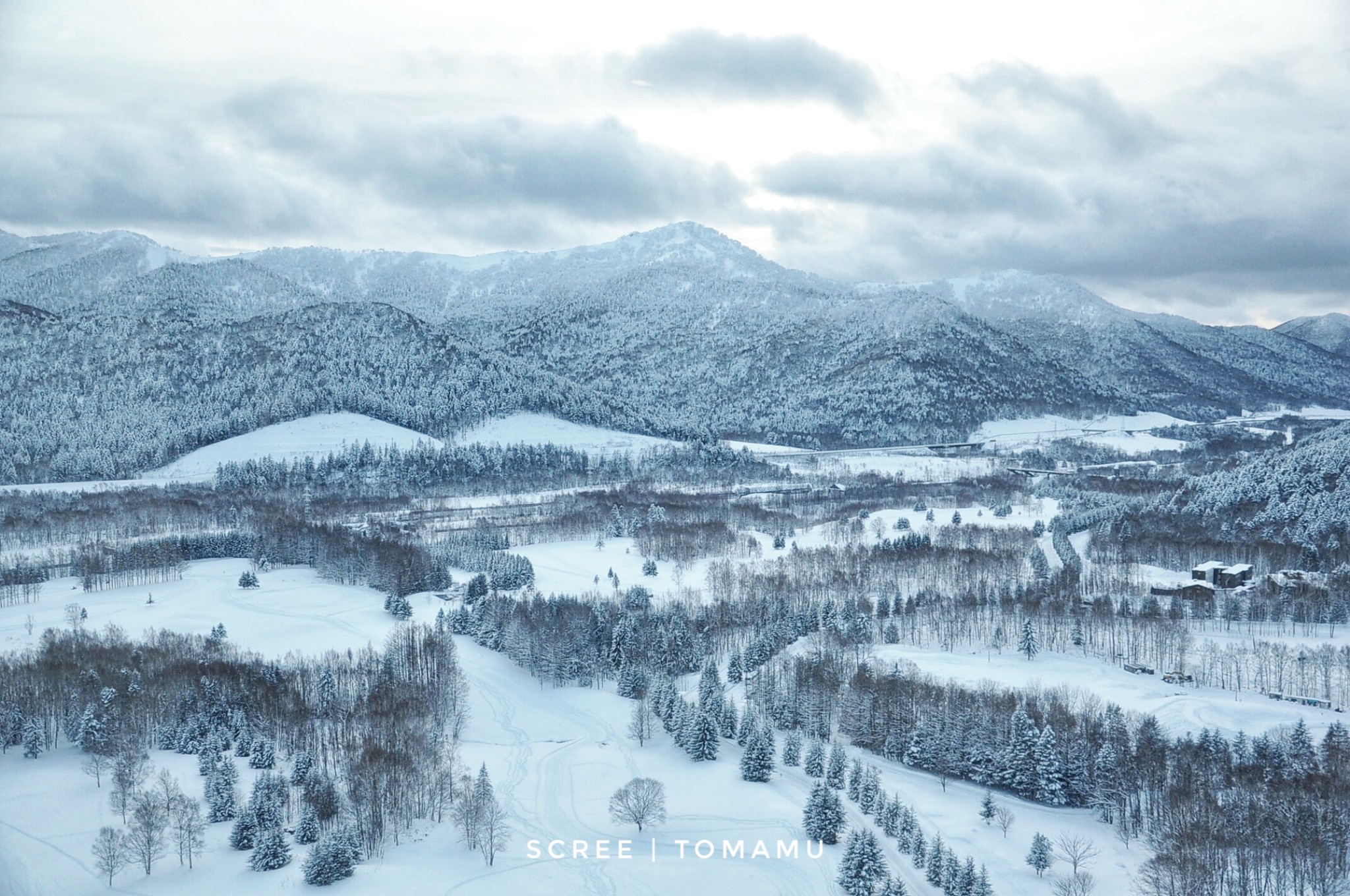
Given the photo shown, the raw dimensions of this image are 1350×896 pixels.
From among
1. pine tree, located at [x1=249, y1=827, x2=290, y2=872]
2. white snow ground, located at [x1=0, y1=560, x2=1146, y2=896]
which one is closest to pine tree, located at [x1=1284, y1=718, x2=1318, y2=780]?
white snow ground, located at [x1=0, y1=560, x2=1146, y2=896]

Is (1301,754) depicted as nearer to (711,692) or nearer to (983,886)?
(983,886)

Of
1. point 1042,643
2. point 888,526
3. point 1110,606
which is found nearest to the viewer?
point 1042,643

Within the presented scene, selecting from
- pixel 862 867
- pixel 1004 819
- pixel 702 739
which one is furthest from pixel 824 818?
pixel 702 739

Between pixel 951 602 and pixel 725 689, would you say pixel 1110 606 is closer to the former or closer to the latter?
pixel 951 602

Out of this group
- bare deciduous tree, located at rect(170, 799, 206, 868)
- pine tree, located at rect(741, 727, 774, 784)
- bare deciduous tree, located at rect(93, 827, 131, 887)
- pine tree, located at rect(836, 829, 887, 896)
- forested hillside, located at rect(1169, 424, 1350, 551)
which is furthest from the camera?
forested hillside, located at rect(1169, 424, 1350, 551)

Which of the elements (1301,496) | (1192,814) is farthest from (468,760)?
(1301,496)

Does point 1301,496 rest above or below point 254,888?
above

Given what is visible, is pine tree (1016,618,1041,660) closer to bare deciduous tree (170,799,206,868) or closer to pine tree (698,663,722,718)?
pine tree (698,663,722,718)
